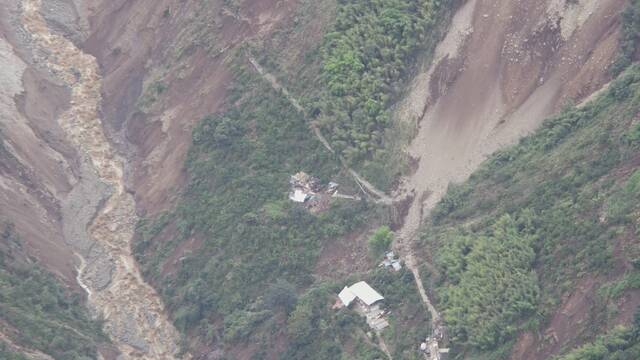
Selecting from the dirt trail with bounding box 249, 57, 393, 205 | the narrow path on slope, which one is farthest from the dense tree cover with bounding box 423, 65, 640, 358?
the dirt trail with bounding box 249, 57, 393, 205

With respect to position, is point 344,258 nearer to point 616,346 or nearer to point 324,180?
point 324,180

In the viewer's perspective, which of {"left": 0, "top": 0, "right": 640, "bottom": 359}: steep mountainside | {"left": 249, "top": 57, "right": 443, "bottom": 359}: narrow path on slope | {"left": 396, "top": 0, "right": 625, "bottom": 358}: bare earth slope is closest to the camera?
{"left": 0, "top": 0, "right": 640, "bottom": 359}: steep mountainside

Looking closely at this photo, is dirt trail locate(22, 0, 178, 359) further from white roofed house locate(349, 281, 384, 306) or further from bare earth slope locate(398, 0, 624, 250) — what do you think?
bare earth slope locate(398, 0, 624, 250)

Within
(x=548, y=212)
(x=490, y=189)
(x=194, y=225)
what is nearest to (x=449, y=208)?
(x=490, y=189)

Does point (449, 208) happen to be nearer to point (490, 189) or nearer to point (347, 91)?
point (490, 189)

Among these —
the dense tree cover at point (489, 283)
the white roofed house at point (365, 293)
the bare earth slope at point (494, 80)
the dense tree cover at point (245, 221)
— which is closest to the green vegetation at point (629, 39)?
the bare earth slope at point (494, 80)

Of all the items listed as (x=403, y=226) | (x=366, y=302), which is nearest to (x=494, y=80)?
(x=403, y=226)
